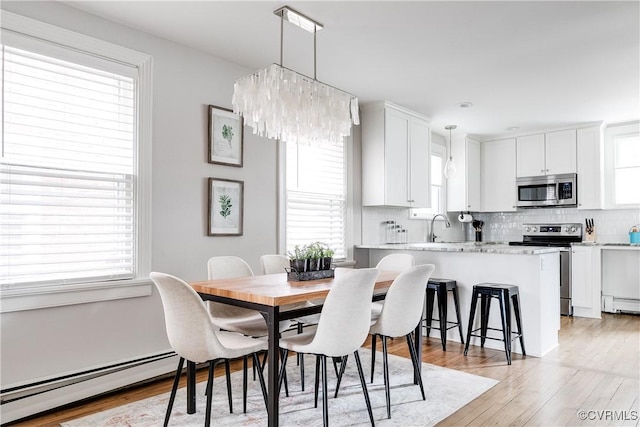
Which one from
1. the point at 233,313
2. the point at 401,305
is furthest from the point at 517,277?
the point at 233,313

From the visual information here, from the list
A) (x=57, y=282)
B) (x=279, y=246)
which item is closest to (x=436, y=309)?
(x=279, y=246)

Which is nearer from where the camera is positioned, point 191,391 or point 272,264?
point 191,391

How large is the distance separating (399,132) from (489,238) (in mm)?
3127

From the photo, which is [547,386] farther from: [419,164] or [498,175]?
[498,175]

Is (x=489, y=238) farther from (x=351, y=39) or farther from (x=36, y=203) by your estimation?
(x=36, y=203)

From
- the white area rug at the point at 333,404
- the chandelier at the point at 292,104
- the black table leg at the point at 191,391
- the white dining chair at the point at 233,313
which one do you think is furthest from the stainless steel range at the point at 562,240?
the black table leg at the point at 191,391

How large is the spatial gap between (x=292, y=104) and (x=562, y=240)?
5405mm

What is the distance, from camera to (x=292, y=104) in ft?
8.77

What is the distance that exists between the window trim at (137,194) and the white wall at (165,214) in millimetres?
54

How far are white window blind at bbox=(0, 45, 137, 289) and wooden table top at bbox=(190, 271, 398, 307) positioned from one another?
905 mm

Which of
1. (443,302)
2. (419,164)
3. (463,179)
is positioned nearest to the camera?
(443,302)

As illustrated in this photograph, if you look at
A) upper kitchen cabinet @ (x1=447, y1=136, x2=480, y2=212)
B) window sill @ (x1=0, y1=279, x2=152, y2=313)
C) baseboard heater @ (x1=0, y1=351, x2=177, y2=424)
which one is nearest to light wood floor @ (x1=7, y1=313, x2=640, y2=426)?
baseboard heater @ (x1=0, y1=351, x2=177, y2=424)

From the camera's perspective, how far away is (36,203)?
274 centimetres

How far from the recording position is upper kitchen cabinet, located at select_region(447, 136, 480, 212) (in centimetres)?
667
